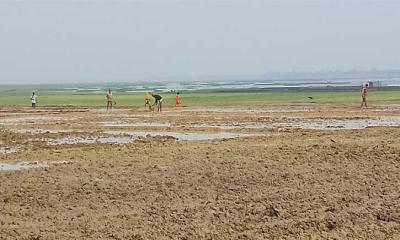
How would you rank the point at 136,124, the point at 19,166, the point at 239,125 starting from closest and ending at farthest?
the point at 19,166 → the point at 239,125 → the point at 136,124

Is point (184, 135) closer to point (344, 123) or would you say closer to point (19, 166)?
point (344, 123)

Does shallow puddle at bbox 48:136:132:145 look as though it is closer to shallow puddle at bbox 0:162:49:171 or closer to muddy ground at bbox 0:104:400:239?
muddy ground at bbox 0:104:400:239

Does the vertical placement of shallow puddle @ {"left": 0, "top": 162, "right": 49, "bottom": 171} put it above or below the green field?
above

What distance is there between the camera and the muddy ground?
31.6ft

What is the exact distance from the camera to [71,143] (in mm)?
21844

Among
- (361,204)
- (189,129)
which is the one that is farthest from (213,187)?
(189,129)

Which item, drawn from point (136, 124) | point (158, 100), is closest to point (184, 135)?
point (136, 124)

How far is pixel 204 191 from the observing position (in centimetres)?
1210

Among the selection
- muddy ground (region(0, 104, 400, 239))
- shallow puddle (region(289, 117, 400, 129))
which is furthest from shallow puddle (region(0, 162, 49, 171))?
shallow puddle (region(289, 117, 400, 129))

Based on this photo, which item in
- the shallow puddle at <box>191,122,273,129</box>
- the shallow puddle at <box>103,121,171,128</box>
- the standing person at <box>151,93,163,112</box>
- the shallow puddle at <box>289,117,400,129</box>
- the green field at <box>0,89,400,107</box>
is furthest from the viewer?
the green field at <box>0,89,400,107</box>

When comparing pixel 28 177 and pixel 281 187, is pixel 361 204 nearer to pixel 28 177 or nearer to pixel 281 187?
pixel 281 187

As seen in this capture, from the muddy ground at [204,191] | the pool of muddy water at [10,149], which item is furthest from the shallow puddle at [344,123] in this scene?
the pool of muddy water at [10,149]

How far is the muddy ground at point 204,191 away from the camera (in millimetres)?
9641

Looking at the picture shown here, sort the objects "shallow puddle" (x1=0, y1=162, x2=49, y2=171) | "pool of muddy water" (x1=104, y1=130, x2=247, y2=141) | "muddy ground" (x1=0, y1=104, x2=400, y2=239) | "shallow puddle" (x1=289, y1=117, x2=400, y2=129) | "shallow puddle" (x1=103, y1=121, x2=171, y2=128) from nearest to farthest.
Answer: "muddy ground" (x1=0, y1=104, x2=400, y2=239), "shallow puddle" (x1=0, y1=162, x2=49, y2=171), "pool of muddy water" (x1=104, y1=130, x2=247, y2=141), "shallow puddle" (x1=289, y1=117, x2=400, y2=129), "shallow puddle" (x1=103, y1=121, x2=171, y2=128)
